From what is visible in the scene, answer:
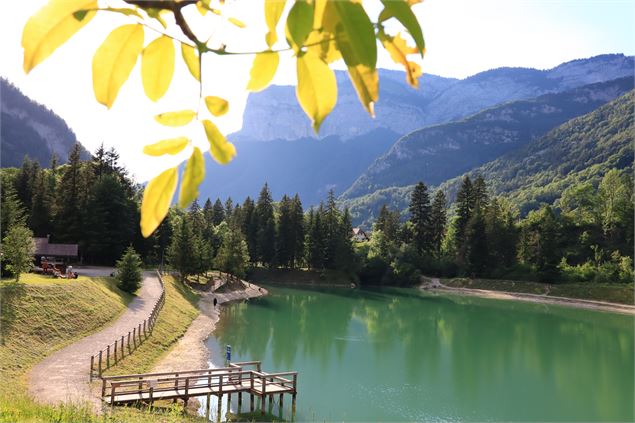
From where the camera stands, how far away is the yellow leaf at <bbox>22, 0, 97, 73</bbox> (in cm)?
46

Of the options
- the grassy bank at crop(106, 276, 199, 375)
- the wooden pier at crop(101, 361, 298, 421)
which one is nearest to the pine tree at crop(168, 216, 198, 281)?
the grassy bank at crop(106, 276, 199, 375)

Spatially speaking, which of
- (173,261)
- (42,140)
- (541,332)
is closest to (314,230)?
(173,261)

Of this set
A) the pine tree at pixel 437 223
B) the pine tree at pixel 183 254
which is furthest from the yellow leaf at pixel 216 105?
the pine tree at pixel 437 223

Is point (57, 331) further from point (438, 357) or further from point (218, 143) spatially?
point (218, 143)

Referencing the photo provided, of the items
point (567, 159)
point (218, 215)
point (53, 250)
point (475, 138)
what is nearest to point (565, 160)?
point (567, 159)

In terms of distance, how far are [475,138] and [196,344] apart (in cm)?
17181

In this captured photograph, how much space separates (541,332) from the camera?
32.0m

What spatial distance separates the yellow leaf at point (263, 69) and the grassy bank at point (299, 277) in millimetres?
55318

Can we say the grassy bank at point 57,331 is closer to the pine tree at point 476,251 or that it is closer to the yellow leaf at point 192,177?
the yellow leaf at point 192,177

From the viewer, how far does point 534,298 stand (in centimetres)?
4769

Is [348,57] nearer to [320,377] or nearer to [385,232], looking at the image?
[320,377]

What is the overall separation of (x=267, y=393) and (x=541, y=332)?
23.2 metres

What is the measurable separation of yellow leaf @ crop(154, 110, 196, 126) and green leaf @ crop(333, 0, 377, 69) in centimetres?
19

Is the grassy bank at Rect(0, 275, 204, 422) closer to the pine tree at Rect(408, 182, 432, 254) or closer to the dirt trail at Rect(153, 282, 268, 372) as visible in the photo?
the dirt trail at Rect(153, 282, 268, 372)
